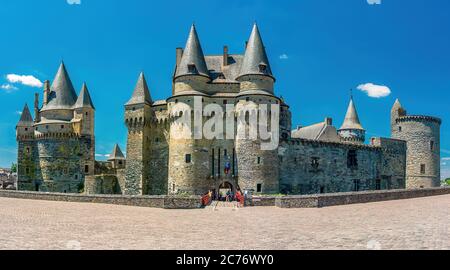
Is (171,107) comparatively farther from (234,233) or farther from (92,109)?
(234,233)

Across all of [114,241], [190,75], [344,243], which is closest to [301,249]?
[344,243]

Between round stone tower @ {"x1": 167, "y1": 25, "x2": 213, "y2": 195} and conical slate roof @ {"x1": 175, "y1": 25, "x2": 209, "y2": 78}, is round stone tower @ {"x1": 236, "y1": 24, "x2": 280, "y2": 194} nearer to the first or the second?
round stone tower @ {"x1": 167, "y1": 25, "x2": 213, "y2": 195}

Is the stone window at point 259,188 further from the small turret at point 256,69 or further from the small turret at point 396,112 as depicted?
the small turret at point 396,112

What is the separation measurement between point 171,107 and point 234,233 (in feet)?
78.6

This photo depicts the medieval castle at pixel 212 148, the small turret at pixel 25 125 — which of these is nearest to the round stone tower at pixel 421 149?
the medieval castle at pixel 212 148

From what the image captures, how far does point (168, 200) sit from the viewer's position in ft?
77.3

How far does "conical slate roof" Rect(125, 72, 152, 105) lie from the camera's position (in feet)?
132

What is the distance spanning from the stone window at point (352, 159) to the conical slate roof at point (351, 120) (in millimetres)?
11115

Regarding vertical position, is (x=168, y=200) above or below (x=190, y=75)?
below

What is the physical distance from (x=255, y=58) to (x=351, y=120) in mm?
25920

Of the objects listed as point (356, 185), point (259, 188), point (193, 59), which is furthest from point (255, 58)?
point (356, 185)

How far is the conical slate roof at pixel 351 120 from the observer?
178ft

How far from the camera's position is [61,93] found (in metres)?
46.9

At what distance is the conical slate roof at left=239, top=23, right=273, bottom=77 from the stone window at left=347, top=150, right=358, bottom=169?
1576 centimetres
